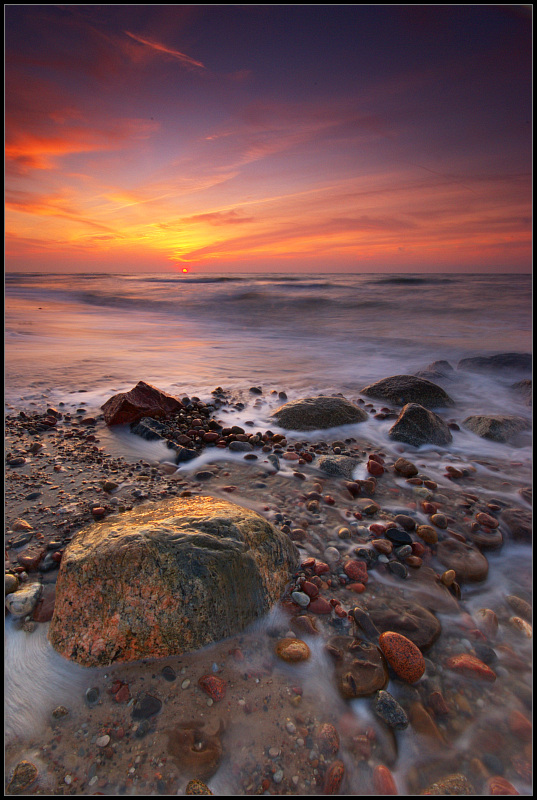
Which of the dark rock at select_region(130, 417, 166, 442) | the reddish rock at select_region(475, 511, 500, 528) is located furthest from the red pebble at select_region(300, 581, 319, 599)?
the dark rock at select_region(130, 417, 166, 442)

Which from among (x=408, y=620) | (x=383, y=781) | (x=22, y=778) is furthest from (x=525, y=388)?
(x=22, y=778)

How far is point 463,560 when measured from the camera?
8.63 ft

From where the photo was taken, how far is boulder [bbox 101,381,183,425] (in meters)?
4.32

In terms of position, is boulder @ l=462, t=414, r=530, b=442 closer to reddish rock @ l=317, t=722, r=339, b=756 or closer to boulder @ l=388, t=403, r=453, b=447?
boulder @ l=388, t=403, r=453, b=447

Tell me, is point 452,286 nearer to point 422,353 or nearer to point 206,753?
point 422,353

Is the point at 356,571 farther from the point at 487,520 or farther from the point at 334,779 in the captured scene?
the point at 487,520

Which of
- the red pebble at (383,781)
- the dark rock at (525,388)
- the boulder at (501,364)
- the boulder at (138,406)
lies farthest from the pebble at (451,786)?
the boulder at (501,364)

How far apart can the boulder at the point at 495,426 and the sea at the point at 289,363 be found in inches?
4.7

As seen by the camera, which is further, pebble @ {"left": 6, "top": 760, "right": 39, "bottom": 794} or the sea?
the sea

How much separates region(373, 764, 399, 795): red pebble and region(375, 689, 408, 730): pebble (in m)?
0.16

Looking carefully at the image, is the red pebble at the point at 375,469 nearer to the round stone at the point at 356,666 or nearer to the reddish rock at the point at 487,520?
the reddish rock at the point at 487,520

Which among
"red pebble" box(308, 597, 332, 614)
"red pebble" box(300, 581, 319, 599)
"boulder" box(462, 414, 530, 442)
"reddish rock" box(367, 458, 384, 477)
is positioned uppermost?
"boulder" box(462, 414, 530, 442)

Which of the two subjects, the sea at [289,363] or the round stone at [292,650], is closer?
the round stone at [292,650]

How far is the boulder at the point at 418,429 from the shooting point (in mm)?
4418
